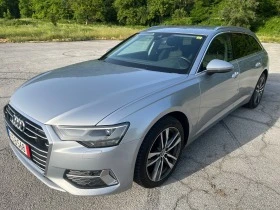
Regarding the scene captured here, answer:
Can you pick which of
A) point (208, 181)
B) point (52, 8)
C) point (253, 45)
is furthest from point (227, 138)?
point (52, 8)

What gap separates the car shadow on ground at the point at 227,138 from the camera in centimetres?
322

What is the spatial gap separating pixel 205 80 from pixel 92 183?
173 centimetres

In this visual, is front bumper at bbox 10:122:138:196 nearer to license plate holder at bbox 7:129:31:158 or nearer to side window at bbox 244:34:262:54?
license plate holder at bbox 7:129:31:158

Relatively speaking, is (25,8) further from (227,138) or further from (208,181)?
(208,181)

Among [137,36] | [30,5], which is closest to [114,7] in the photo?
[30,5]

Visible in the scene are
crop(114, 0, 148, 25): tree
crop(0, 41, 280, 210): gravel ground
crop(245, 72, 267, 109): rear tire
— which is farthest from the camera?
crop(114, 0, 148, 25): tree

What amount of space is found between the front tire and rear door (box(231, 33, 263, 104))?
174cm

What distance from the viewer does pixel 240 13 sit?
48.9 metres

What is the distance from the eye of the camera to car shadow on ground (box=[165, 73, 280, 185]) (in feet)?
10.6

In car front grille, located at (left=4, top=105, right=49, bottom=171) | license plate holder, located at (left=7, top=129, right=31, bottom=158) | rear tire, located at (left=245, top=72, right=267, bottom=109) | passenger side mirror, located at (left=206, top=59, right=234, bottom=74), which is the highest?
passenger side mirror, located at (left=206, top=59, right=234, bottom=74)

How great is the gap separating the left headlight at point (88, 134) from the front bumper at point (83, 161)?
0.03 meters

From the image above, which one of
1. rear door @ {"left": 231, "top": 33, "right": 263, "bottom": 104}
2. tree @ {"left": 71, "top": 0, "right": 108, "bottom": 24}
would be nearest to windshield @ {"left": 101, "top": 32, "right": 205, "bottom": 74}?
rear door @ {"left": 231, "top": 33, "right": 263, "bottom": 104}

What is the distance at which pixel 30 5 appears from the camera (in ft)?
317

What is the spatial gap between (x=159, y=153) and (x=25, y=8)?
10586cm
